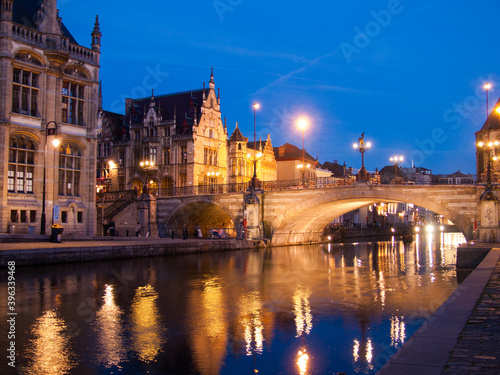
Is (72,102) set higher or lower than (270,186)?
higher

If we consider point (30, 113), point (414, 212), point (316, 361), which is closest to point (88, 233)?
point (30, 113)

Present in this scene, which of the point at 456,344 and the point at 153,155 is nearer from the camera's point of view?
the point at 456,344

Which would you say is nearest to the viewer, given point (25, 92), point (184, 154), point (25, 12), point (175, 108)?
point (25, 92)

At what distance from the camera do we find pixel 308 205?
4031 centimetres

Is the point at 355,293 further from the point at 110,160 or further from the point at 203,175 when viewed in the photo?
the point at 110,160

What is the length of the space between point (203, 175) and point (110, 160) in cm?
1357

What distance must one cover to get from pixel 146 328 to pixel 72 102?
29436mm

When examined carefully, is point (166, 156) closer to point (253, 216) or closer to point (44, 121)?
point (253, 216)

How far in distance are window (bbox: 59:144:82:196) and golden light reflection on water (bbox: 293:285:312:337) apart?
24.3 metres

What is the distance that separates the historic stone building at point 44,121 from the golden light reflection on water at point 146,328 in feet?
63.2

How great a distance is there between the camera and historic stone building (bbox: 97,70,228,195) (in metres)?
58.4

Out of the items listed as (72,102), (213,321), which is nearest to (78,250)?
(213,321)

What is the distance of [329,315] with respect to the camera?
404 inches

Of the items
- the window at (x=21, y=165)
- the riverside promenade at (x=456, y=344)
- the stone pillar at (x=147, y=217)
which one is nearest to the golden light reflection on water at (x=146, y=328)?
the riverside promenade at (x=456, y=344)
